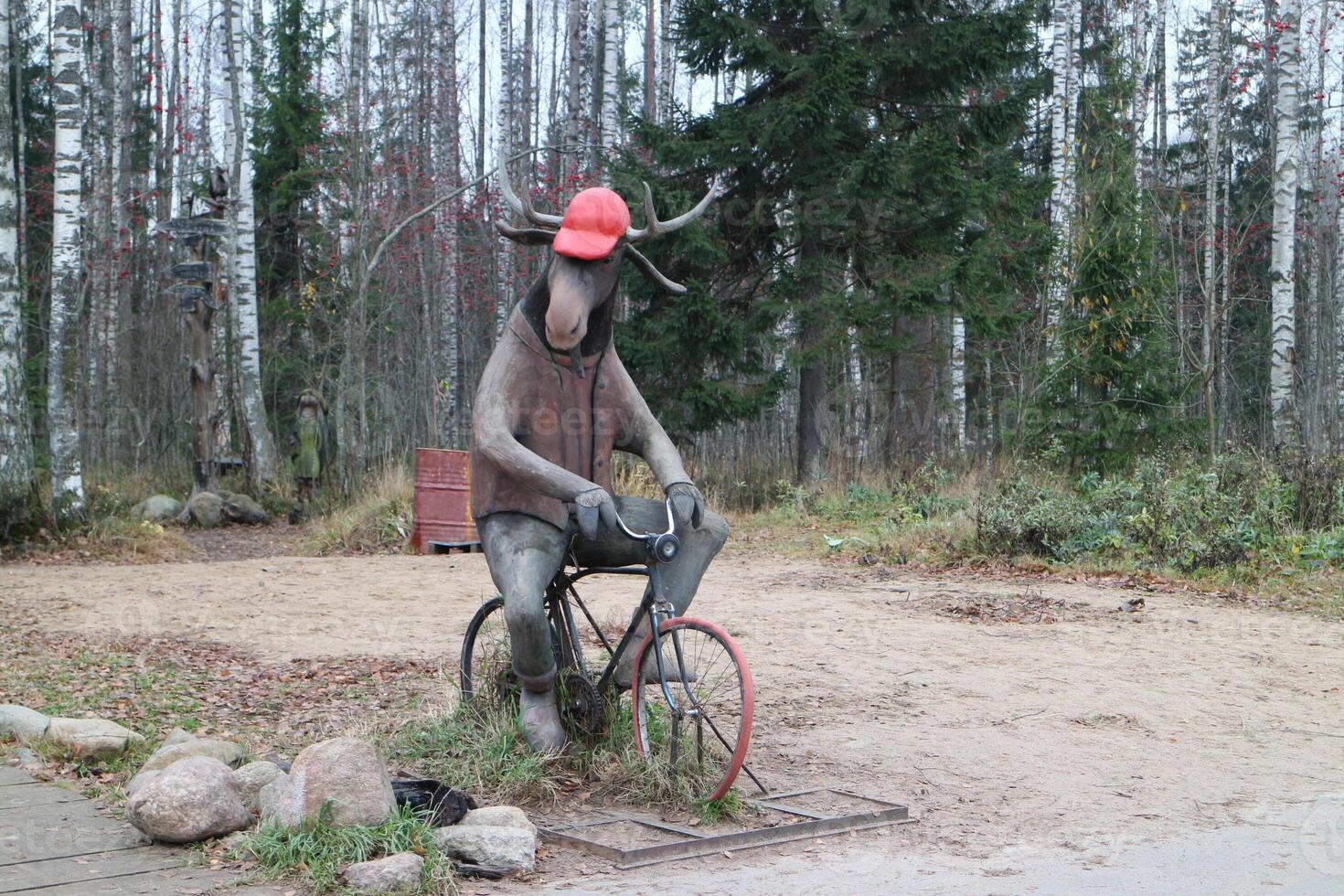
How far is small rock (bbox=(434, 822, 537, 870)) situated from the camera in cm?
413

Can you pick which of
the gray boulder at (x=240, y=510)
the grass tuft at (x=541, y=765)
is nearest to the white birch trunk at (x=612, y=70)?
the gray boulder at (x=240, y=510)

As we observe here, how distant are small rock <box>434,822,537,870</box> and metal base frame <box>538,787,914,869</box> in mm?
237

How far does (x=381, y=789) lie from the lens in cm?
431

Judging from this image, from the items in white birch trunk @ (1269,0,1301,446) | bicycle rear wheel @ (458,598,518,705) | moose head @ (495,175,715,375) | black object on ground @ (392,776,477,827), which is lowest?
black object on ground @ (392,776,477,827)

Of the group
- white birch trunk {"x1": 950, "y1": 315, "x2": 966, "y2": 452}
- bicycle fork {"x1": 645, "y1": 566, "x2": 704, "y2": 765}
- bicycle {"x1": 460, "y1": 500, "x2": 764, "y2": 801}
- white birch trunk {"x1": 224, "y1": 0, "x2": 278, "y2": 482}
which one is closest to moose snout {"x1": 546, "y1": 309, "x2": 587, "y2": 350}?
bicycle {"x1": 460, "y1": 500, "x2": 764, "y2": 801}

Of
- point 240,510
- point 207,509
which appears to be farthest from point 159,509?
point 240,510

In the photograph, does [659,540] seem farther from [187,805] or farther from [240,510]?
[240,510]

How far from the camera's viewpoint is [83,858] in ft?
13.6

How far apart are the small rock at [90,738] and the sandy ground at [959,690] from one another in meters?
2.18

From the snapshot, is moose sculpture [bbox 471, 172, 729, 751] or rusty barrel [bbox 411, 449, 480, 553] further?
rusty barrel [bbox 411, 449, 480, 553]

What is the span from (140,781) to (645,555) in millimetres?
1975

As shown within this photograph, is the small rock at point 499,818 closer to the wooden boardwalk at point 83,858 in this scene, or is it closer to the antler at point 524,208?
the wooden boardwalk at point 83,858

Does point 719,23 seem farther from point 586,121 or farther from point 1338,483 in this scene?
point 1338,483

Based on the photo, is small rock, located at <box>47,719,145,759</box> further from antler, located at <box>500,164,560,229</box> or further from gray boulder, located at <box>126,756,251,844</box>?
antler, located at <box>500,164,560,229</box>
